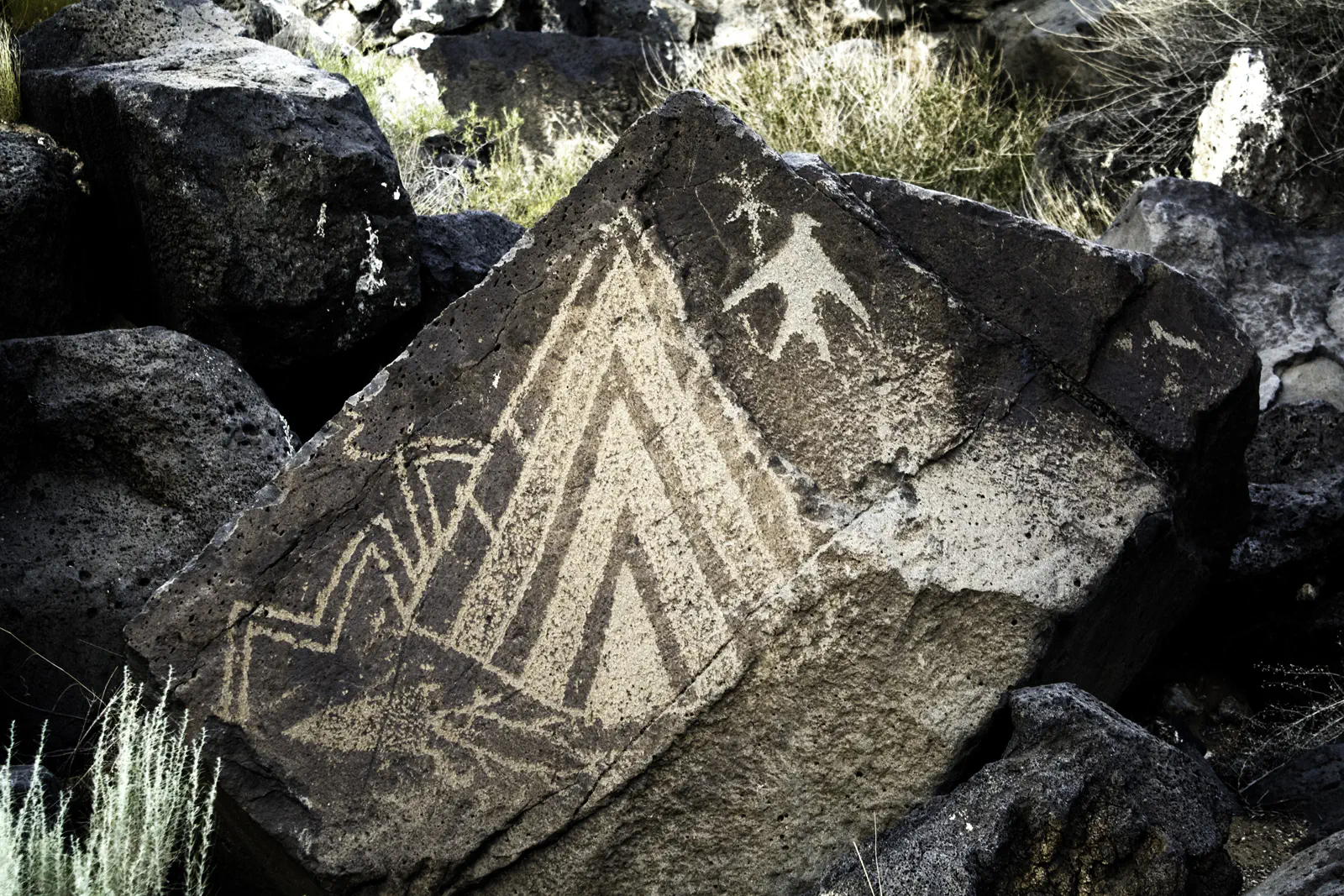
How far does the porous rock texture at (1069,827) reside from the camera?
7.67ft

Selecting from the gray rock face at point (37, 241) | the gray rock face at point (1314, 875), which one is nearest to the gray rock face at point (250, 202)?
the gray rock face at point (37, 241)

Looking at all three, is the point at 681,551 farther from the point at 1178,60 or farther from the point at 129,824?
the point at 1178,60

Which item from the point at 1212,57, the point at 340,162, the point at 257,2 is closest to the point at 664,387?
the point at 340,162

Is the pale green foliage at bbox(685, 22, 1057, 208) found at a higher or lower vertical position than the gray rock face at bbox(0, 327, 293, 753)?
Answer: lower

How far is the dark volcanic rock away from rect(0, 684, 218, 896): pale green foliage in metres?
1.80

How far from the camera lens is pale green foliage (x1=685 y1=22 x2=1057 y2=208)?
8055mm

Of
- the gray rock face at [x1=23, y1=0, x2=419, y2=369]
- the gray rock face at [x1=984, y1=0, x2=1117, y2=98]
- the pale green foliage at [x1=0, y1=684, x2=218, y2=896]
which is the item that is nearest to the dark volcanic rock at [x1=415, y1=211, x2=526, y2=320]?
the gray rock face at [x1=23, y1=0, x2=419, y2=369]

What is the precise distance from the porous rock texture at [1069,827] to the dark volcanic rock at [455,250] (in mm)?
2368

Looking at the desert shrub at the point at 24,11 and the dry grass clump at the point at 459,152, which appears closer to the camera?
the desert shrub at the point at 24,11

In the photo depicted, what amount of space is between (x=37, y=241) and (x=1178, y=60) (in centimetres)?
568

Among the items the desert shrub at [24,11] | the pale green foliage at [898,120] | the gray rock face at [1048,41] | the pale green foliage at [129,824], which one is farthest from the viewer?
the gray rock face at [1048,41]

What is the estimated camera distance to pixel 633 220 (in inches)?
113

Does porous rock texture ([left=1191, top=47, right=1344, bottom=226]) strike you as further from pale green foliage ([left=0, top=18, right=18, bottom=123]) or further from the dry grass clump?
pale green foliage ([left=0, top=18, right=18, bottom=123])

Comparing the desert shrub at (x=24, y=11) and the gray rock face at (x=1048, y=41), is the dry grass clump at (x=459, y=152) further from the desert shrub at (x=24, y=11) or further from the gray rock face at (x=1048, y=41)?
the gray rock face at (x=1048, y=41)
